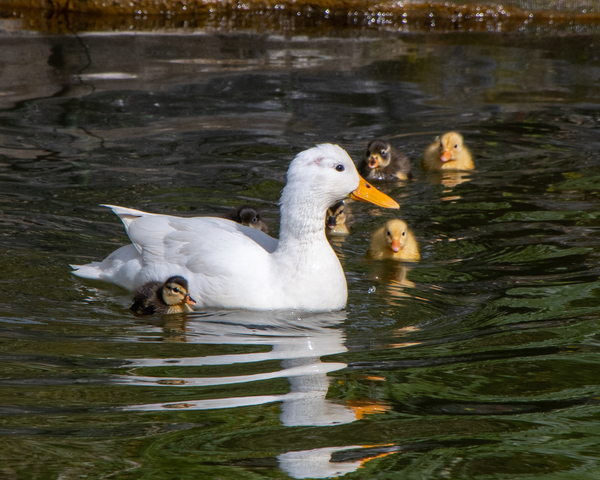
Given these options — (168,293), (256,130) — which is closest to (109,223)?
(168,293)

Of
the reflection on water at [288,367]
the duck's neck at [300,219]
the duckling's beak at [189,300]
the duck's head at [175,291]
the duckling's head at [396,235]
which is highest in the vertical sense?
the duck's neck at [300,219]

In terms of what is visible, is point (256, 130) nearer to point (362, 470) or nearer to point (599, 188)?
point (599, 188)

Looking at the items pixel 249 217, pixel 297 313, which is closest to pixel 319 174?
pixel 297 313

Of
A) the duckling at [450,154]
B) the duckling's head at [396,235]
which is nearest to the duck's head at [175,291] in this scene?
the duckling's head at [396,235]

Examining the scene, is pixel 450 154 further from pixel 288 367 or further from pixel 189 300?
pixel 288 367

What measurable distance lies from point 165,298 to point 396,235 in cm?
202

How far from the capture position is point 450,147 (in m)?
8.50

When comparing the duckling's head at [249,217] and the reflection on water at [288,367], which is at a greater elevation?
the duckling's head at [249,217]

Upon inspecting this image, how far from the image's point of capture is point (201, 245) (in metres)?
5.24

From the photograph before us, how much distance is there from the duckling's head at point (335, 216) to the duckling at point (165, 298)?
7.07ft

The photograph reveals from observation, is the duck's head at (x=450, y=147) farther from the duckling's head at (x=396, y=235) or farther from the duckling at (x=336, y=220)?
the duckling's head at (x=396, y=235)

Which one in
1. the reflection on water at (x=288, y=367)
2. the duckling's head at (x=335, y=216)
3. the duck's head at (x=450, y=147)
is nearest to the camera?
the reflection on water at (x=288, y=367)

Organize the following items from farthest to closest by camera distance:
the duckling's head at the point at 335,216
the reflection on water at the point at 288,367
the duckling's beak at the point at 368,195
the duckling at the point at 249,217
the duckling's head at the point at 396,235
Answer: the duckling's head at the point at 335,216 < the duckling at the point at 249,217 < the duckling's head at the point at 396,235 < the duckling's beak at the point at 368,195 < the reflection on water at the point at 288,367

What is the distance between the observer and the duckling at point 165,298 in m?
5.04
